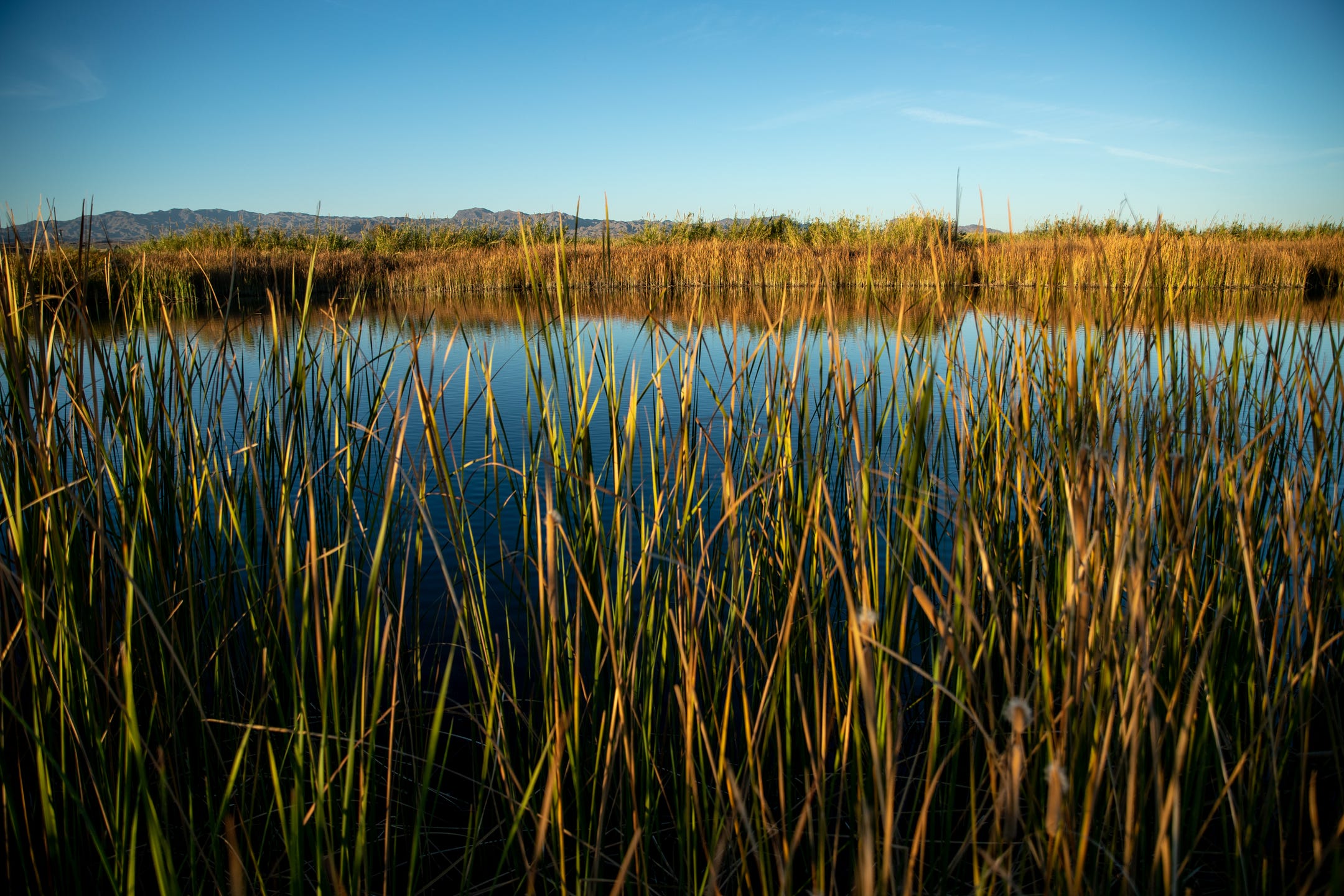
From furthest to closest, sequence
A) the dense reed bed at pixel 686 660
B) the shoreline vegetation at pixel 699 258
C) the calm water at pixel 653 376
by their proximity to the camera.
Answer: the shoreline vegetation at pixel 699 258
the calm water at pixel 653 376
the dense reed bed at pixel 686 660

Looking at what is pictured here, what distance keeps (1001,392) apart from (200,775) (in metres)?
1.47

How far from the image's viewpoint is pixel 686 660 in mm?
817

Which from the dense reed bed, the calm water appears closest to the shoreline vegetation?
the calm water

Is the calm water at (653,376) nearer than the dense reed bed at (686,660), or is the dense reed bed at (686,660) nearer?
the dense reed bed at (686,660)

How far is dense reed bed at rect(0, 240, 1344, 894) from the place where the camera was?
733 millimetres

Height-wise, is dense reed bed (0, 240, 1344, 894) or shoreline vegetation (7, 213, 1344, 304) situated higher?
shoreline vegetation (7, 213, 1344, 304)

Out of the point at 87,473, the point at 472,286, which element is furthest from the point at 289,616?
the point at 472,286

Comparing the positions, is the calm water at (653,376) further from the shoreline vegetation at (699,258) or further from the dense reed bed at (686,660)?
the shoreline vegetation at (699,258)

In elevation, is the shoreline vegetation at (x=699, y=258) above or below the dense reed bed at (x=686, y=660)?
above

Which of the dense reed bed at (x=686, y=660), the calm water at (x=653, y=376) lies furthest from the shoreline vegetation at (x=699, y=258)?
the dense reed bed at (x=686, y=660)

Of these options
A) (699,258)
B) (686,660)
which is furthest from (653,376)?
(699,258)

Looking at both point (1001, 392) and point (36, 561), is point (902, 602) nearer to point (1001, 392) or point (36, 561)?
point (1001, 392)

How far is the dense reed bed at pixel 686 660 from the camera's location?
2.41ft

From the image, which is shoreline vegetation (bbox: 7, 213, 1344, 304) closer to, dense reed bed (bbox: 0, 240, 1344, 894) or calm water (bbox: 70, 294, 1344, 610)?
calm water (bbox: 70, 294, 1344, 610)
